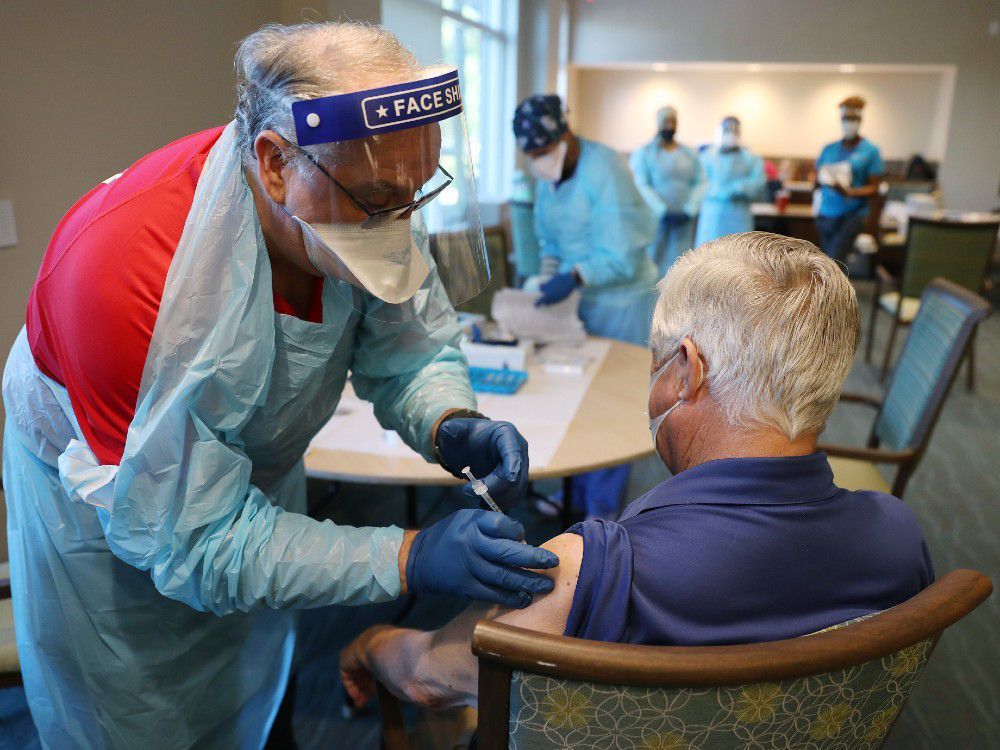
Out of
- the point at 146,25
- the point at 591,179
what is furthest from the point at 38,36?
the point at 591,179

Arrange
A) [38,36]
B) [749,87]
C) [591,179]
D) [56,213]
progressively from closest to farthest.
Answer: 1. [38,36]
2. [56,213]
3. [591,179]
4. [749,87]

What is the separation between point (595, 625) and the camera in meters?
0.80

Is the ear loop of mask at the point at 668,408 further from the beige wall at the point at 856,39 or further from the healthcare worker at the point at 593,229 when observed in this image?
the beige wall at the point at 856,39

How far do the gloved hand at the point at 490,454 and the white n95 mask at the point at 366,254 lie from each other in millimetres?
226

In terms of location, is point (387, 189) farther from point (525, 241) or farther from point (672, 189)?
point (672, 189)

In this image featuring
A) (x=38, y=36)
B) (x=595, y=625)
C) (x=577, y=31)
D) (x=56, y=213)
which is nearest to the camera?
(x=595, y=625)

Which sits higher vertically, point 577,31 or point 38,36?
point 577,31

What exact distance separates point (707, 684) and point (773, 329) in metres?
0.39

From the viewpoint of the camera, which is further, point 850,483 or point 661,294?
point 850,483

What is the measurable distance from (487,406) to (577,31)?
816 cm

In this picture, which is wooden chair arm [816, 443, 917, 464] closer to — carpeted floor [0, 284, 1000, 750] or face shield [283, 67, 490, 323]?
carpeted floor [0, 284, 1000, 750]

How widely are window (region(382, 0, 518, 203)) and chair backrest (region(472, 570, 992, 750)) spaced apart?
15.3ft

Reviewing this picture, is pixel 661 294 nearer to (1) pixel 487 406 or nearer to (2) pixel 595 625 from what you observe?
(2) pixel 595 625

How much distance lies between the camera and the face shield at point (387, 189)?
0.87m
